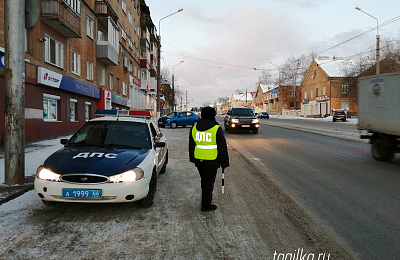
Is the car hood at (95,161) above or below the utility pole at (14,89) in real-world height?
below

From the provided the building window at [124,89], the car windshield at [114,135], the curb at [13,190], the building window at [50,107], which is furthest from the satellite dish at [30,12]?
the building window at [124,89]

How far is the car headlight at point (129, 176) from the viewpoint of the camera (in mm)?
4285

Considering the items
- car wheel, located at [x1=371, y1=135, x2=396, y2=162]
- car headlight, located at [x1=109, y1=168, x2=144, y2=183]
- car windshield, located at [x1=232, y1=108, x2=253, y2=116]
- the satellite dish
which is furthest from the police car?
car windshield, located at [x1=232, y1=108, x2=253, y2=116]

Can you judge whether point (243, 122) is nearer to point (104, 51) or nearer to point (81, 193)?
point (104, 51)

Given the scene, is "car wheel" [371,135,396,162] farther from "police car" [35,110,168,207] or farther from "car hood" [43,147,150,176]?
"car hood" [43,147,150,176]

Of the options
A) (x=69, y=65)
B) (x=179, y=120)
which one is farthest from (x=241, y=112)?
(x=69, y=65)

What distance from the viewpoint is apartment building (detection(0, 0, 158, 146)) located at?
Result: 1398cm

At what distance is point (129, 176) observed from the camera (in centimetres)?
438

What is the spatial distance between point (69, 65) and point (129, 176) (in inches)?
615

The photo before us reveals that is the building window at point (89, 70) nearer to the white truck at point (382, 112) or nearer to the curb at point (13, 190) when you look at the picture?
the curb at point (13, 190)

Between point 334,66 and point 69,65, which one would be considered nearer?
point 69,65

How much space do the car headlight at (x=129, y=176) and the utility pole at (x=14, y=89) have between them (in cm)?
274

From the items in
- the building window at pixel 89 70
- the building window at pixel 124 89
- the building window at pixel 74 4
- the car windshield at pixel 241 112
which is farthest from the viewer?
the building window at pixel 124 89

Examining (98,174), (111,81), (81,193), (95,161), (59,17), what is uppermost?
(59,17)
